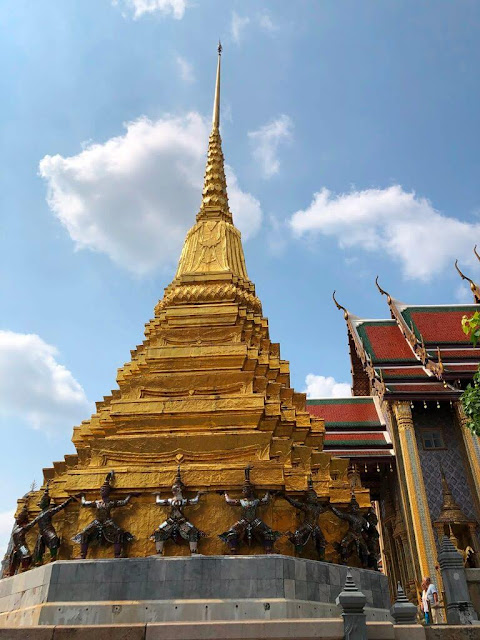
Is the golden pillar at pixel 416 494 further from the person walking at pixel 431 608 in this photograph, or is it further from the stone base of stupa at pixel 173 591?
the stone base of stupa at pixel 173 591

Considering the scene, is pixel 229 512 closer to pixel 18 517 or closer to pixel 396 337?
pixel 18 517

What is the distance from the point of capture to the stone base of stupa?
7531 mm

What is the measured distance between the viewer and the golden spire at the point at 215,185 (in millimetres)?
18984

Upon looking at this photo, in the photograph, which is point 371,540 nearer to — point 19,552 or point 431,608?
point 431,608

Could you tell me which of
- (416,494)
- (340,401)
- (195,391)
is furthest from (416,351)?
(195,391)

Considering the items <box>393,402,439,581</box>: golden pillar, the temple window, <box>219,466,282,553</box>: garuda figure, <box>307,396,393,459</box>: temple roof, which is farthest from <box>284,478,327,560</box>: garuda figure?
the temple window

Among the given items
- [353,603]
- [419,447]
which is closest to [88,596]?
[353,603]

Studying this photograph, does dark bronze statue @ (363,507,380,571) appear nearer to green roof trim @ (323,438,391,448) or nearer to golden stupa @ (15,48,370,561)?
golden stupa @ (15,48,370,561)

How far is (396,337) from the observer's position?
2545 cm

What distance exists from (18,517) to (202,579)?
15.1 feet

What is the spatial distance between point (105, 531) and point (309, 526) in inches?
142

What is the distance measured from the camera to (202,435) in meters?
10.1

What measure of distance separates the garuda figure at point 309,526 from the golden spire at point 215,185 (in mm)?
12026

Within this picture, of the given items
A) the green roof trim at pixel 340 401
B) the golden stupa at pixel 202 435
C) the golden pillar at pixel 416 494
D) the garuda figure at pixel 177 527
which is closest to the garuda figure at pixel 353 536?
the golden stupa at pixel 202 435
